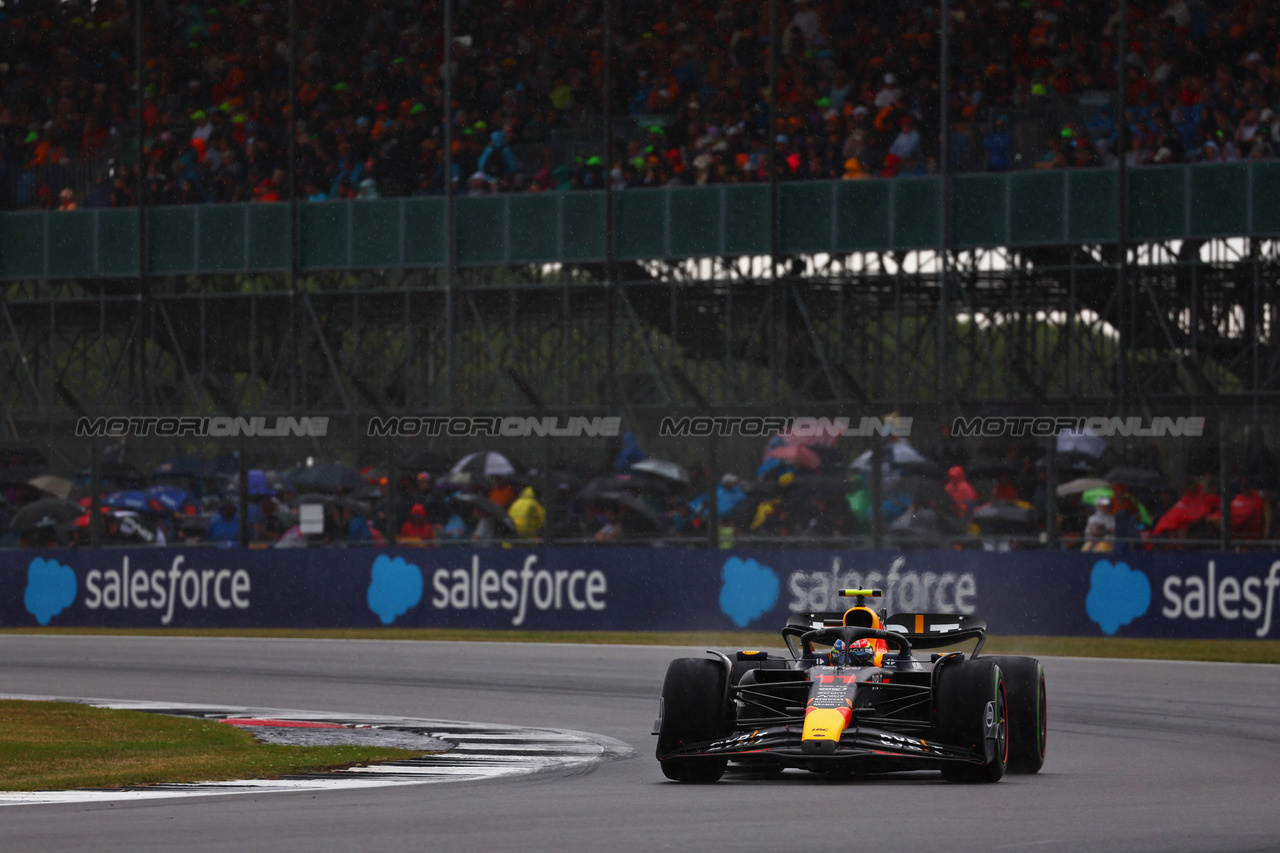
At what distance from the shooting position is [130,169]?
2956 cm

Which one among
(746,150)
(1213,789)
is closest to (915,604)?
(746,150)

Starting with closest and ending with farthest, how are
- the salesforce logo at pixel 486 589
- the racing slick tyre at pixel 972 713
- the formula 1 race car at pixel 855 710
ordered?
1. the formula 1 race car at pixel 855 710
2. the racing slick tyre at pixel 972 713
3. the salesforce logo at pixel 486 589

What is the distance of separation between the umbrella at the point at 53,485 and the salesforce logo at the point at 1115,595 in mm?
14794

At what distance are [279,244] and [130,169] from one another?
10.6 feet

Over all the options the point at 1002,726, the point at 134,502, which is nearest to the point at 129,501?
the point at 134,502

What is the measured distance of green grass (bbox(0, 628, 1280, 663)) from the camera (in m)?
18.8

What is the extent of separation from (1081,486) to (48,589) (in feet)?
41.1

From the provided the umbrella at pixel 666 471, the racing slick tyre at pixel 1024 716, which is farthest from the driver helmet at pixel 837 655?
the umbrella at pixel 666 471

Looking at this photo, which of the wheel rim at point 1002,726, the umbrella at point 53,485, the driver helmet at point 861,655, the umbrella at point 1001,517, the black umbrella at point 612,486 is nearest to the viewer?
the wheel rim at point 1002,726

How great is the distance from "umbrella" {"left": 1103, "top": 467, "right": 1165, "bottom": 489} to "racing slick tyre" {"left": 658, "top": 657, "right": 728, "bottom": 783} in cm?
1405

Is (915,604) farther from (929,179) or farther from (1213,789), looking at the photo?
(1213,789)

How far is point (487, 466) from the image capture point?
25672mm

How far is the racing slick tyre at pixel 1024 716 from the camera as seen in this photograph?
31.7 feet

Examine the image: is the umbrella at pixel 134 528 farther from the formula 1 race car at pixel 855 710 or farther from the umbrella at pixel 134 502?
the formula 1 race car at pixel 855 710
